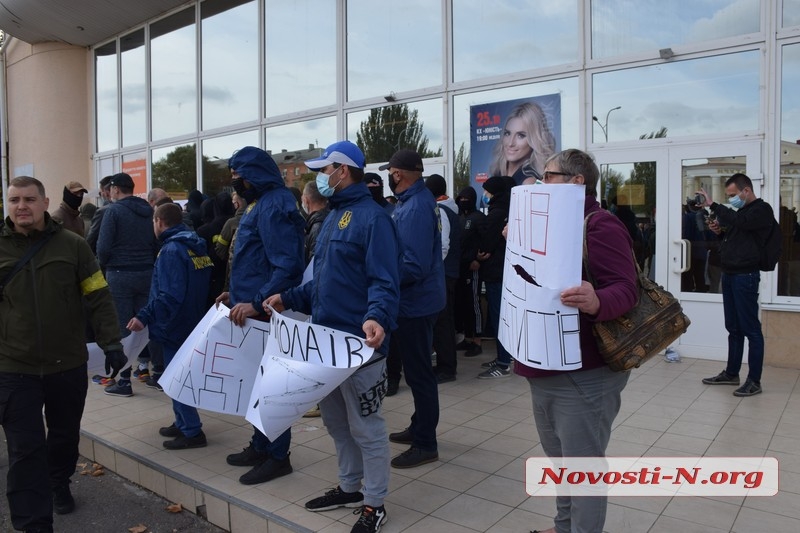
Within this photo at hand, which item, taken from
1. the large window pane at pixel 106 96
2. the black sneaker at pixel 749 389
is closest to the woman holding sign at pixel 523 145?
the black sneaker at pixel 749 389

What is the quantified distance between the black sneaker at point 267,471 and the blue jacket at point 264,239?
3.16ft

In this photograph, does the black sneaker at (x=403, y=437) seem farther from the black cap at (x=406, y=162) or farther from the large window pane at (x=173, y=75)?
the large window pane at (x=173, y=75)

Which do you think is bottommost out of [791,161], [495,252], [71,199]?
[495,252]

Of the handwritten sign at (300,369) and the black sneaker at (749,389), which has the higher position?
the handwritten sign at (300,369)

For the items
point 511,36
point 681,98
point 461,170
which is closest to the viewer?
point 681,98

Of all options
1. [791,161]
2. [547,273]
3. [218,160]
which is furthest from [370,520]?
[218,160]

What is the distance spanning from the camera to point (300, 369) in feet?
9.98

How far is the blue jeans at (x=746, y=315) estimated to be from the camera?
561 centimetres

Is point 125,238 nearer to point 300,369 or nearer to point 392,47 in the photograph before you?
point 300,369

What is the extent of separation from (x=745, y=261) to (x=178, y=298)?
15.6ft

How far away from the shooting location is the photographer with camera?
5594 mm

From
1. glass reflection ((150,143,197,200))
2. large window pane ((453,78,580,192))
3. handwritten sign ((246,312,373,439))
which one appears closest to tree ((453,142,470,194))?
large window pane ((453,78,580,192))

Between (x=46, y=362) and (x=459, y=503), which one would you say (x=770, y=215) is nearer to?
(x=459, y=503)

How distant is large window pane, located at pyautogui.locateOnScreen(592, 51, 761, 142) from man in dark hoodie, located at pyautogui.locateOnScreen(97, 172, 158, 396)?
513cm
